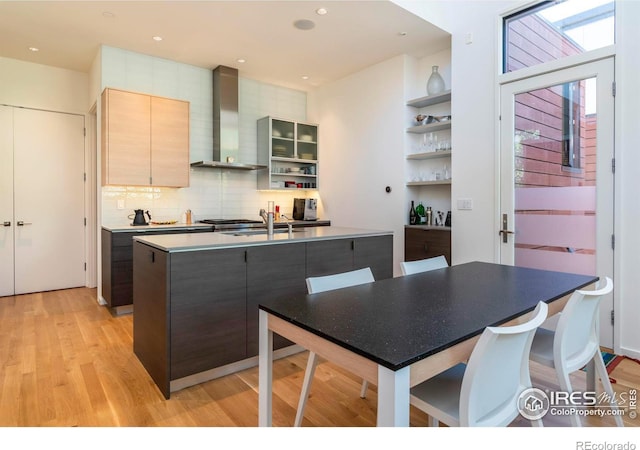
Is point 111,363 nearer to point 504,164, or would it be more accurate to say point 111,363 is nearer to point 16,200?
point 16,200

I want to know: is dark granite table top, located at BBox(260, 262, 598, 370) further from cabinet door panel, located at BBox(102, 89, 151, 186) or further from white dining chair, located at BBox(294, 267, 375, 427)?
cabinet door panel, located at BBox(102, 89, 151, 186)

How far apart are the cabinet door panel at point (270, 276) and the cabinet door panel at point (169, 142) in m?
2.43

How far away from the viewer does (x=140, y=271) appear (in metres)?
2.67

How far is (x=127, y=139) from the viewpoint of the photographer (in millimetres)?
4227

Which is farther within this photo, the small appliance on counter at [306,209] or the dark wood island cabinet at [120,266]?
the small appliance on counter at [306,209]

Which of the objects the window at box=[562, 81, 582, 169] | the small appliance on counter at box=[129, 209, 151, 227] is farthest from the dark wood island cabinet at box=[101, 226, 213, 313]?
the window at box=[562, 81, 582, 169]

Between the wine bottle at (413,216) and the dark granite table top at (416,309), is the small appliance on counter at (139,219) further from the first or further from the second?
the dark granite table top at (416,309)

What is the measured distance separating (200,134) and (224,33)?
148 centimetres

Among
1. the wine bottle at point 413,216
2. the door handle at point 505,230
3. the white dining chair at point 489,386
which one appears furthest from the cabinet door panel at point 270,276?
the wine bottle at point 413,216

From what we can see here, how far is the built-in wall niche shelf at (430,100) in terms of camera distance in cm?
420

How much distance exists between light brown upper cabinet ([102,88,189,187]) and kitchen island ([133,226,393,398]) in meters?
1.85

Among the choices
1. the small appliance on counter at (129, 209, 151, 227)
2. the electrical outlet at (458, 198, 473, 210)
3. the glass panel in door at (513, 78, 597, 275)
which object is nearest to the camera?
the glass panel in door at (513, 78, 597, 275)

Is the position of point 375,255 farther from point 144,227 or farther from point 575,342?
point 144,227

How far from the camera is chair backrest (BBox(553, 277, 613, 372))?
153cm
